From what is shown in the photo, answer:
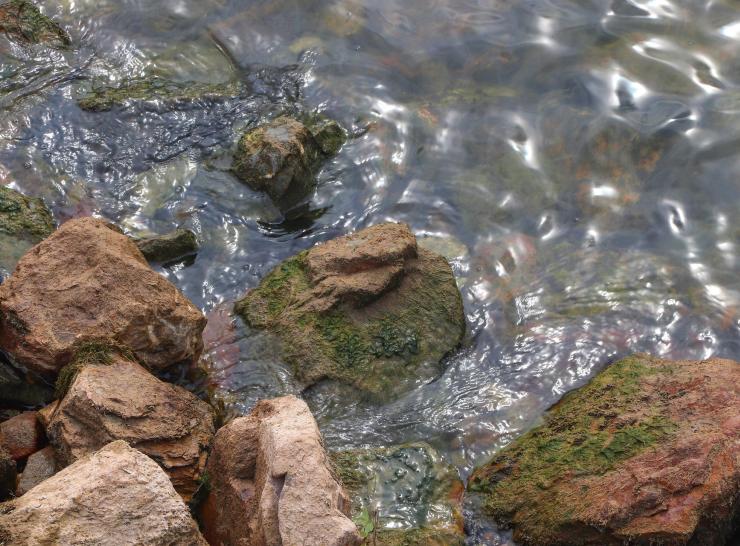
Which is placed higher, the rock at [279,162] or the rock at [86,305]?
the rock at [86,305]

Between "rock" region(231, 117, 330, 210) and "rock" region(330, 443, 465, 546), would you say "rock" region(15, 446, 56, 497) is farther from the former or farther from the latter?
"rock" region(231, 117, 330, 210)

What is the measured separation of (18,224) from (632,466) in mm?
4603

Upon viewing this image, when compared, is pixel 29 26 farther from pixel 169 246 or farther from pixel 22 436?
pixel 22 436

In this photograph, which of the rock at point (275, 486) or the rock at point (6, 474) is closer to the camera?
the rock at point (275, 486)

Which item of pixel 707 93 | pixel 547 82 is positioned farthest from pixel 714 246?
pixel 547 82

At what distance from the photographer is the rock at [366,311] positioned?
220 inches

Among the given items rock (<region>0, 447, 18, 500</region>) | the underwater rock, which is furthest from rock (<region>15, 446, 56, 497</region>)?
the underwater rock

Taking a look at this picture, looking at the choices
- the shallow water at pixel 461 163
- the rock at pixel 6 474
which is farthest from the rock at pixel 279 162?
the rock at pixel 6 474

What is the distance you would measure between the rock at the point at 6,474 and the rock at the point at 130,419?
0.24 m

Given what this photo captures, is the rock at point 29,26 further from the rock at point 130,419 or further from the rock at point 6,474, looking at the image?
the rock at point 6,474

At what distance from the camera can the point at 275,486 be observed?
3627mm

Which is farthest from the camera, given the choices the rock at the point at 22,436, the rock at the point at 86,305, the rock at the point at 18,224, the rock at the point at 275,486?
the rock at the point at 18,224

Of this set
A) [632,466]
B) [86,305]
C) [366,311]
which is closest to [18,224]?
[86,305]

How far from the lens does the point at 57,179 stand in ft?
22.5
